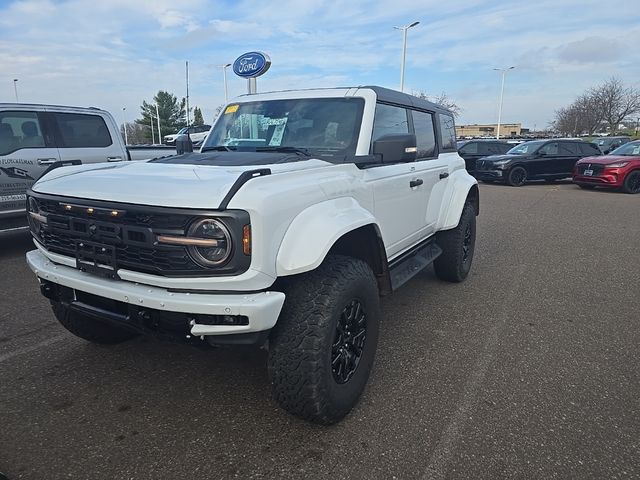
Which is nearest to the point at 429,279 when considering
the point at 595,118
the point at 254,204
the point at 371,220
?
the point at 371,220

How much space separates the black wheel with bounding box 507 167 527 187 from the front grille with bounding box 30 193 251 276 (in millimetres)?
15585

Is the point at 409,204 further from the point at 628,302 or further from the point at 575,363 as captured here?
the point at 628,302

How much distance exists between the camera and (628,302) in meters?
4.60

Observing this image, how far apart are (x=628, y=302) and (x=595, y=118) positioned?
6582 cm

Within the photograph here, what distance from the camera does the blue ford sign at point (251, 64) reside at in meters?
8.76

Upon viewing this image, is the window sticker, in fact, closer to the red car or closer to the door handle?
the door handle

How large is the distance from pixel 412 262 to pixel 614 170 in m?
12.9

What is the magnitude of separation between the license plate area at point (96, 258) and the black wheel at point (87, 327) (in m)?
0.80

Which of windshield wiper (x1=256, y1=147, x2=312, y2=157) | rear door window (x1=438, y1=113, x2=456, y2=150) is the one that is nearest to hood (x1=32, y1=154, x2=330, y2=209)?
windshield wiper (x1=256, y1=147, x2=312, y2=157)

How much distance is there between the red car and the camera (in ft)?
45.4

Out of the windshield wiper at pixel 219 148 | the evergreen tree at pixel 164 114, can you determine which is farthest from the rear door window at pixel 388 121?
the evergreen tree at pixel 164 114

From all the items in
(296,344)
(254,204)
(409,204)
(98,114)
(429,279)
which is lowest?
(429,279)

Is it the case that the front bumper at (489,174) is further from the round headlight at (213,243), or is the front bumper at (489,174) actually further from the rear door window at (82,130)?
the round headlight at (213,243)

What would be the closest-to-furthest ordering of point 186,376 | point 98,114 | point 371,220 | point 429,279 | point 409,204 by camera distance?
1. point 371,220
2. point 186,376
3. point 409,204
4. point 429,279
5. point 98,114
